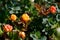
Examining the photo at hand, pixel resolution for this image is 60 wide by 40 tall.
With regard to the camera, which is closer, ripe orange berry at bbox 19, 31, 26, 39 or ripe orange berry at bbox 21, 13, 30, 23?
ripe orange berry at bbox 19, 31, 26, 39

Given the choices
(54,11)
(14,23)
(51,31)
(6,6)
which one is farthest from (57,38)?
(6,6)

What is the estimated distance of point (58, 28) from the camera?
8.02ft

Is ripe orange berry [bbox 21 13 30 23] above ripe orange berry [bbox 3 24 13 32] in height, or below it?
above

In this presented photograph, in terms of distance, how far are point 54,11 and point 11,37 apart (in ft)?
1.83

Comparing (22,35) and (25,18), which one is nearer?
(22,35)

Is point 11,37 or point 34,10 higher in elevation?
point 34,10

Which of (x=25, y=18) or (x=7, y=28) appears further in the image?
(x=25, y=18)

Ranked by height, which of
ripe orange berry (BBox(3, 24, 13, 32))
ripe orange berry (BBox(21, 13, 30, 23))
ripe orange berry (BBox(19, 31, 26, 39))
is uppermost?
ripe orange berry (BBox(21, 13, 30, 23))

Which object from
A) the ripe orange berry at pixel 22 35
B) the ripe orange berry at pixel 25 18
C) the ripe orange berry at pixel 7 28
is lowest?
the ripe orange berry at pixel 22 35

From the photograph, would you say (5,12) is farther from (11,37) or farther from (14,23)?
(11,37)

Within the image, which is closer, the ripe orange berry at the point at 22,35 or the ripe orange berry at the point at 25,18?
the ripe orange berry at the point at 22,35

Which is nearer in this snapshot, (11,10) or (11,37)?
(11,37)

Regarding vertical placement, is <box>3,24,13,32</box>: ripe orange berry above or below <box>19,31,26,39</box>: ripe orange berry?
above

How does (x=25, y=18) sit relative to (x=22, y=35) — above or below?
above
